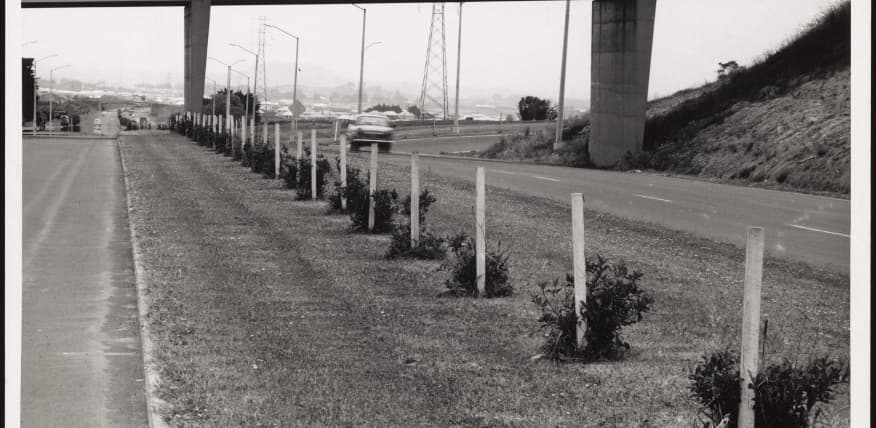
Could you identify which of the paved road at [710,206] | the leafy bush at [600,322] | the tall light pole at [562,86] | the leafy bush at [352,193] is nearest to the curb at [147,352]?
the leafy bush at [600,322]

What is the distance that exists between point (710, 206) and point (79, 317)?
14997 millimetres

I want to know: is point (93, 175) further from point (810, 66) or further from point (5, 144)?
point (5, 144)

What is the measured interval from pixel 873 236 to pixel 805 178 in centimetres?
2607

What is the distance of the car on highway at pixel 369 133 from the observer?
1960 inches

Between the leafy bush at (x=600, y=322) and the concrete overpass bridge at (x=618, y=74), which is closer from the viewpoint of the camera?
the leafy bush at (x=600, y=322)

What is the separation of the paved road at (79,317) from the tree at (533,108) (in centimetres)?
9602

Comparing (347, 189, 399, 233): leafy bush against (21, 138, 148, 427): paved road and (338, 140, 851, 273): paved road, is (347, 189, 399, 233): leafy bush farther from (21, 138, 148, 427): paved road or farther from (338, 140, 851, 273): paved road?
(338, 140, 851, 273): paved road

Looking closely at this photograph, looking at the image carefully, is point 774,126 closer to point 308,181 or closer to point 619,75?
point 619,75

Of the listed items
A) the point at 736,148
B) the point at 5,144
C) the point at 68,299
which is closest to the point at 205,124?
the point at 736,148

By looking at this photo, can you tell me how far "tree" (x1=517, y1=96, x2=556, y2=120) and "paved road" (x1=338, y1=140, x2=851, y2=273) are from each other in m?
82.8

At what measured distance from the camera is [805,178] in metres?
29.0

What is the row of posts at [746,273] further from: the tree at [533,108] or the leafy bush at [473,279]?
the tree at [533,108]

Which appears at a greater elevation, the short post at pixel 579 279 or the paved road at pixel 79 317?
the short post at pixel 579 279

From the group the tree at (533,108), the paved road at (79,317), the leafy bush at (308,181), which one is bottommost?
the paved road at (79,317)
